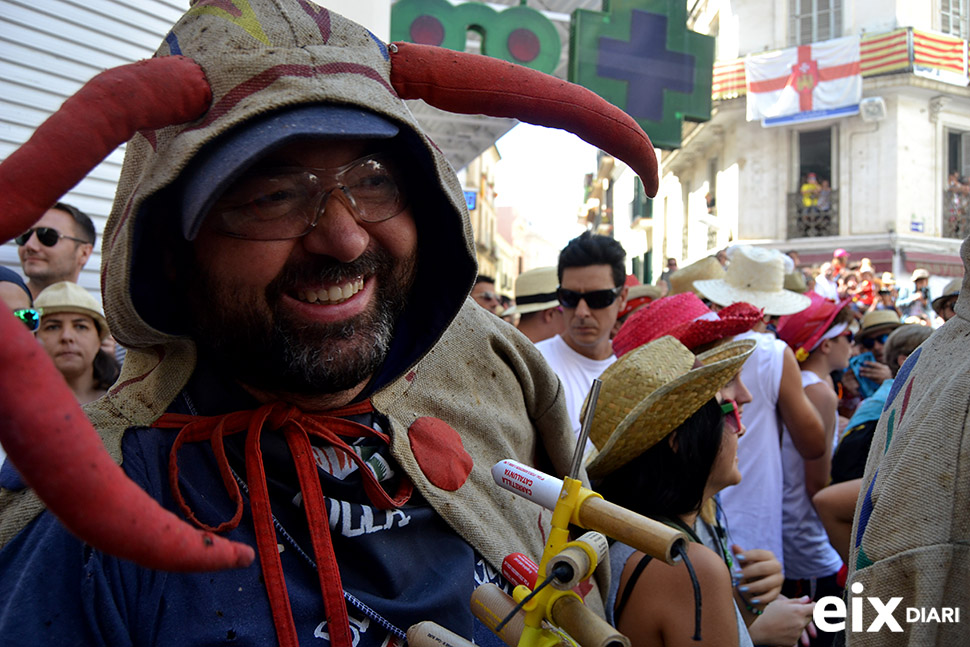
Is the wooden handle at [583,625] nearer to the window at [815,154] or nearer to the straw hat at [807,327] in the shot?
the straw hat at [807,327]

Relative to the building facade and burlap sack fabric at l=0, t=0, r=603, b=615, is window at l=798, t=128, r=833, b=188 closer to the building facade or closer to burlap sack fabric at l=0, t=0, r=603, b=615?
the building facade

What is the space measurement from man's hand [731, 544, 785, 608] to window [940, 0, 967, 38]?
2421 cm

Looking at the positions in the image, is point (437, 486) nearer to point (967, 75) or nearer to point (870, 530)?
point (870, 530)

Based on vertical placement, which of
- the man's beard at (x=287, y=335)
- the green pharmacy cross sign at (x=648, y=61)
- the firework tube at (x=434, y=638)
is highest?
the green pharmacy cross sign at (x=648, y=61)

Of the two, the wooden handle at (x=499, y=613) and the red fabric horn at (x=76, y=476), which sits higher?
the red fabric horn at (x=76, y=476)

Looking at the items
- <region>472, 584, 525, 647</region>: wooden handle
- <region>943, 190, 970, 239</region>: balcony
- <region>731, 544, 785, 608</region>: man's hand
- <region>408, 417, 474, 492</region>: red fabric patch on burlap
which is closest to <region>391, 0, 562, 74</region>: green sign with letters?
<region>731, 544, 785, 608</region>: man's hand

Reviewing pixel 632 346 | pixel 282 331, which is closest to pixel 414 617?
pixel 282 331

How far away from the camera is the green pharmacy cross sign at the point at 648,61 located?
6.67m

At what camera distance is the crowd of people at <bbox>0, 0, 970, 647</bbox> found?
1099 millimetres

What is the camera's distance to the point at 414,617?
A: 132 centimetres

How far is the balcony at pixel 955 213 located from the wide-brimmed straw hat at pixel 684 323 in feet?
69.2

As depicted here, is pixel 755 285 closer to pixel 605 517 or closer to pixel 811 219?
pixel 605 517

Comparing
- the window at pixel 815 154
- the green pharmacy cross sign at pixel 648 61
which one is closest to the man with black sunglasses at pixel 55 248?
the green pharmacy cross sign at pixel 648 61

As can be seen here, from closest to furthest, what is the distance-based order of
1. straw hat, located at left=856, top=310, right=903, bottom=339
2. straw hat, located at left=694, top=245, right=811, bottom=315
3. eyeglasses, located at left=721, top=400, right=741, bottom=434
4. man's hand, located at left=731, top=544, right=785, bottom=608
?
eyeglasses, located at left=721, top=400, right=741, bottom=434
man's hand, located at left=731, top=544, right=785, bottom=608
straw hat, located at left=694, top=245, right=811, bottom=315
straw hat, located at left=856, top=310, right=903, bottom=339
